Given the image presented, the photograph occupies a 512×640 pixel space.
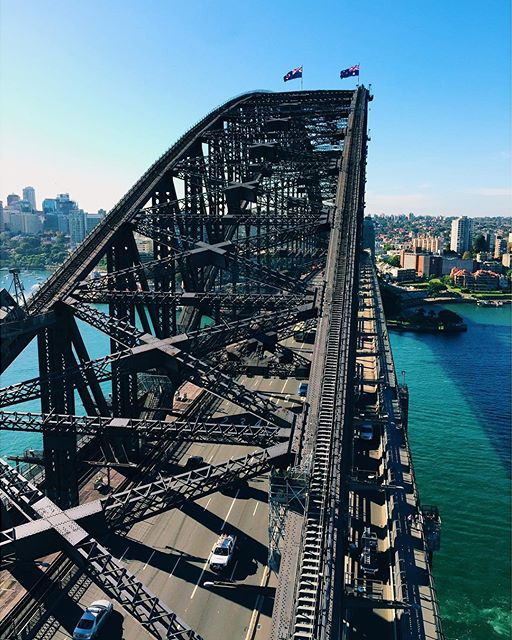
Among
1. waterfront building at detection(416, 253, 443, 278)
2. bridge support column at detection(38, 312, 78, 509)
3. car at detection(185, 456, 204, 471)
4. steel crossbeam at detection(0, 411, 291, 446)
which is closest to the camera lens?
steel crossbeam at detection(0, 411, 291, 446)

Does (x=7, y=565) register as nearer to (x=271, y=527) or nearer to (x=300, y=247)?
(x=271, y=527)

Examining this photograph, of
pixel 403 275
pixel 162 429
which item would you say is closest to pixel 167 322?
pixel 162 429

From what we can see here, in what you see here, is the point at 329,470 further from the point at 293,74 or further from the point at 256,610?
the point at 293,74

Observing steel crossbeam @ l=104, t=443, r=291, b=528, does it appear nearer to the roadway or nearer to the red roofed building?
Answer: the roadway

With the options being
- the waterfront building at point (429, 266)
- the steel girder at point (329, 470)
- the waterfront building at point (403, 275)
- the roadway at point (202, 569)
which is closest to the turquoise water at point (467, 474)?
the roadway at point (202, 569)

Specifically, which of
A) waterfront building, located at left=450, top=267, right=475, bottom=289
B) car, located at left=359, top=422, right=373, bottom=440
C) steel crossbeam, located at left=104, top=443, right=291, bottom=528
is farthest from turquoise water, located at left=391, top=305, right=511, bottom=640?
waterfront building, located at left=450, top=267, right=475, bottom=289

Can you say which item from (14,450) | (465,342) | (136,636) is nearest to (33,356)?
(14,450)

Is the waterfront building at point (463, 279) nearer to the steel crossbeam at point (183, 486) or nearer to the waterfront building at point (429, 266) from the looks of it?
the waterfront building at point (429, 266)

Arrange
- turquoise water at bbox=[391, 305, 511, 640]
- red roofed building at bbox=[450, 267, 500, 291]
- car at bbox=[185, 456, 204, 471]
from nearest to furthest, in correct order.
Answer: car at bbox=[185, 456, 204, 471] → turquoise water at bbox=[391, 305, 511, 640] → red roofed building at bbox=[450, 267, 500, 291]
